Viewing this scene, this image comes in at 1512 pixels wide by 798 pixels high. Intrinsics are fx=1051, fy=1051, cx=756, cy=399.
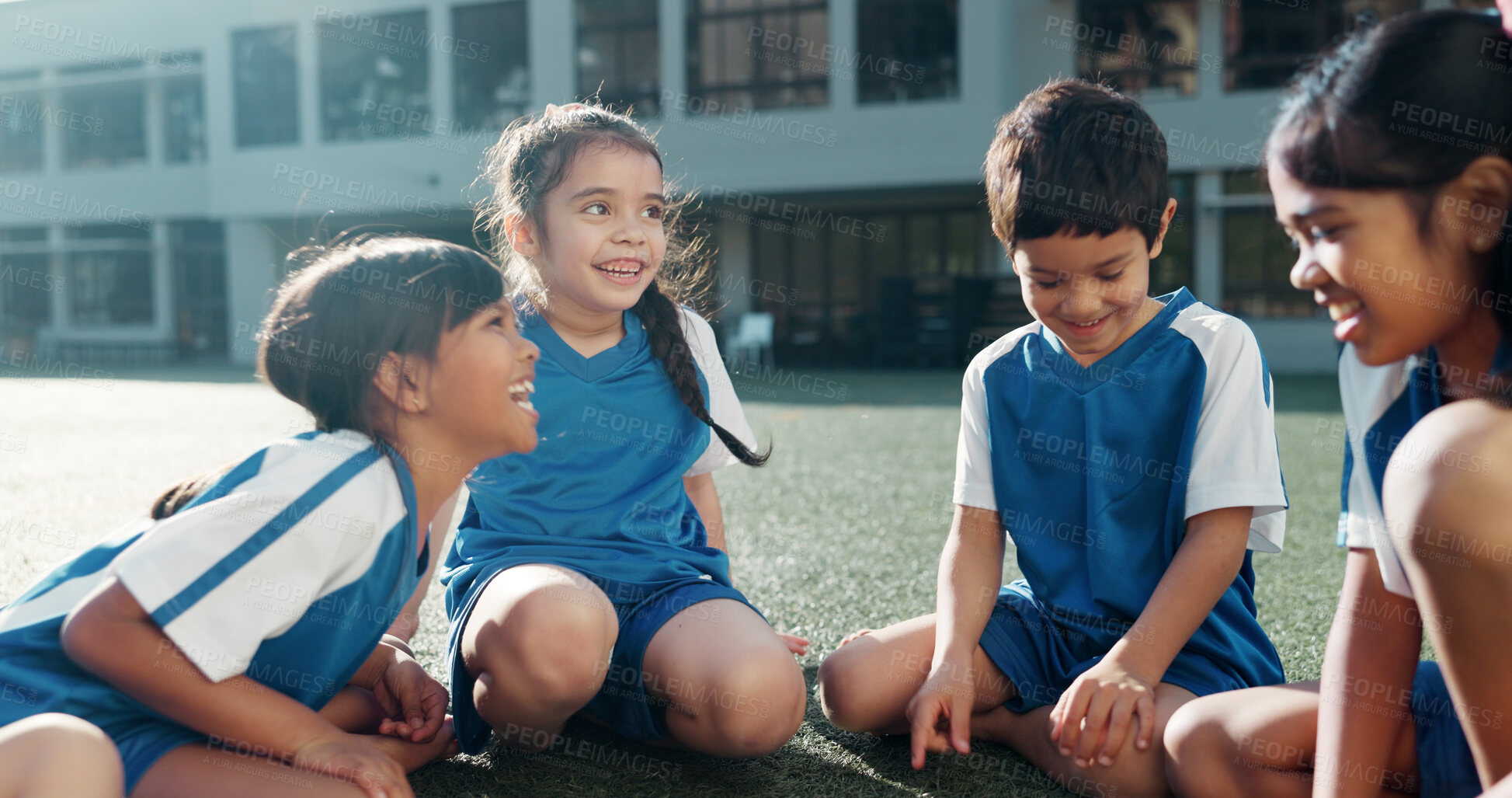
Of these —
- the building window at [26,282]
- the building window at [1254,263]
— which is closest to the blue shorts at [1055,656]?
the building window at [1254,263]

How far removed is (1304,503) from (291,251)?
314cm

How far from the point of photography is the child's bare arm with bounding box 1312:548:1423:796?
3.35ft

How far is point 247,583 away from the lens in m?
1.02

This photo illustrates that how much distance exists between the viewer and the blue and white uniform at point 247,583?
1000 mm

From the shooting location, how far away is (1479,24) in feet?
2.82

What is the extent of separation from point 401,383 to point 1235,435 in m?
1.04

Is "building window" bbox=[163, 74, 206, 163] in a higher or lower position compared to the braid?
higher

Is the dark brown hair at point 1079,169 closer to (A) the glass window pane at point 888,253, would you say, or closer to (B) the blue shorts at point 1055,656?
(B) the blue shorts at point 1055,656

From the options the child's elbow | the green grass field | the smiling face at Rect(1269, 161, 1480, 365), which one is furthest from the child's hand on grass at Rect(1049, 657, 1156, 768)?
the child's elbow

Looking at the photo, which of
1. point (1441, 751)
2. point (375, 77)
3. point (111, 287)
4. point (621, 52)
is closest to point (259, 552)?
point (1441, 751)

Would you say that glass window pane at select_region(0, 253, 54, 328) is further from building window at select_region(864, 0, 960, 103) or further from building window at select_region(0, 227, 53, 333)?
building window at select_region(864, 0, 960, 103)

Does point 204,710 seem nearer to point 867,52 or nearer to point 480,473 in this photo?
point 480,473

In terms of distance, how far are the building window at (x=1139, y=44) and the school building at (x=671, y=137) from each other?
1.2 inches

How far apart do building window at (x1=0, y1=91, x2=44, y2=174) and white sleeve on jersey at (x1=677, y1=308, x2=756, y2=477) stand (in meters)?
20.6
